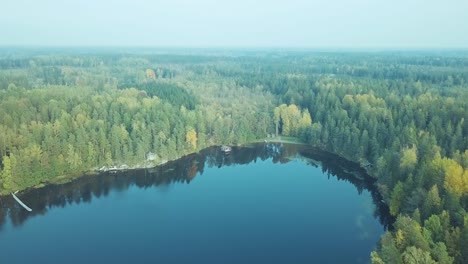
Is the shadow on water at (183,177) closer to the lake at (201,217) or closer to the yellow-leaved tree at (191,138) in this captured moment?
the lake at (201,217)

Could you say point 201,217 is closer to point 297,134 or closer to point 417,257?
point 417,257

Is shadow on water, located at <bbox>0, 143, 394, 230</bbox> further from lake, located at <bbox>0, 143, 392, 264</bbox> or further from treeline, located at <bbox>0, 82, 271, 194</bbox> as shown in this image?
treeline, located at <bbox>0, 82, 271, 194</bbox>

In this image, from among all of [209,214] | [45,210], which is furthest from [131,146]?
[209,214]

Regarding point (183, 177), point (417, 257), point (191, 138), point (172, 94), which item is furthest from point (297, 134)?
point (417, 257)

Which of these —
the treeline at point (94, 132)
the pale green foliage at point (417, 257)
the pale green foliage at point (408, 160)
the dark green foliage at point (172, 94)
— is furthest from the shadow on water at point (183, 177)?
the dark green foliage at point (172, 94)

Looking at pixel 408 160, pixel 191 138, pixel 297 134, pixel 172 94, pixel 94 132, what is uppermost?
pixel 172 94

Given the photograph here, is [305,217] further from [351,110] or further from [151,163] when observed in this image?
[351,110]

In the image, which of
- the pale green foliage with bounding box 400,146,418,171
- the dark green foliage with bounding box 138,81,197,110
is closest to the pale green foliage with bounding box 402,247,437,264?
the pale green foliage with bounding box 400,146,418,171
